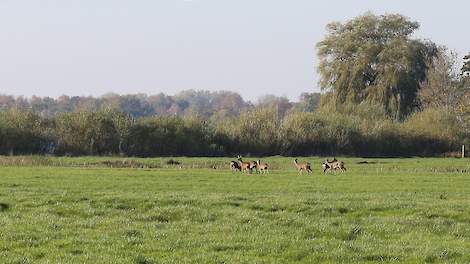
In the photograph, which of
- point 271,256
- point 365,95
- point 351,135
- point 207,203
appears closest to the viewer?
point 271,256

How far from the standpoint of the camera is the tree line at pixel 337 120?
8150 cm

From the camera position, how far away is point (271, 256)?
1454 centimetres

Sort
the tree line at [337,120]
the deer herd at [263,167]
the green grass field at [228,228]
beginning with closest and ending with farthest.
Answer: the green grass field at [228,228], the deer herd at [263,167], the tree line at [337,120]

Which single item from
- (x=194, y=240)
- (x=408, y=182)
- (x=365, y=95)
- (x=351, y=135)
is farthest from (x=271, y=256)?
(x=365, y=95)

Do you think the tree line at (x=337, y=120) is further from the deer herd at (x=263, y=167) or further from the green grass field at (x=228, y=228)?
the green grass field at (x=228, y=228)

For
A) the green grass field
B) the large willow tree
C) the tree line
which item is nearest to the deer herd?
the green grass field

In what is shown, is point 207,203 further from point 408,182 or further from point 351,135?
point 351,135

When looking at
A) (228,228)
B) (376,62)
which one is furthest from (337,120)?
(228,228)

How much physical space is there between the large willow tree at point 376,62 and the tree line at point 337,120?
0.12m

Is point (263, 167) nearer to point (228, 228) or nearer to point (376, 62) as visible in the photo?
point (228, 228)

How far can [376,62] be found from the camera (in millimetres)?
93938

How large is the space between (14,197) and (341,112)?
7070 cm

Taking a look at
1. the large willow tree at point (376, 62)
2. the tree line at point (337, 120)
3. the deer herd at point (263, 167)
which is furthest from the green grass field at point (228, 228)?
the large willow tree at point (376, 62)

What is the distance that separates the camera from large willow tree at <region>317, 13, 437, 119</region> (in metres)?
91.9
